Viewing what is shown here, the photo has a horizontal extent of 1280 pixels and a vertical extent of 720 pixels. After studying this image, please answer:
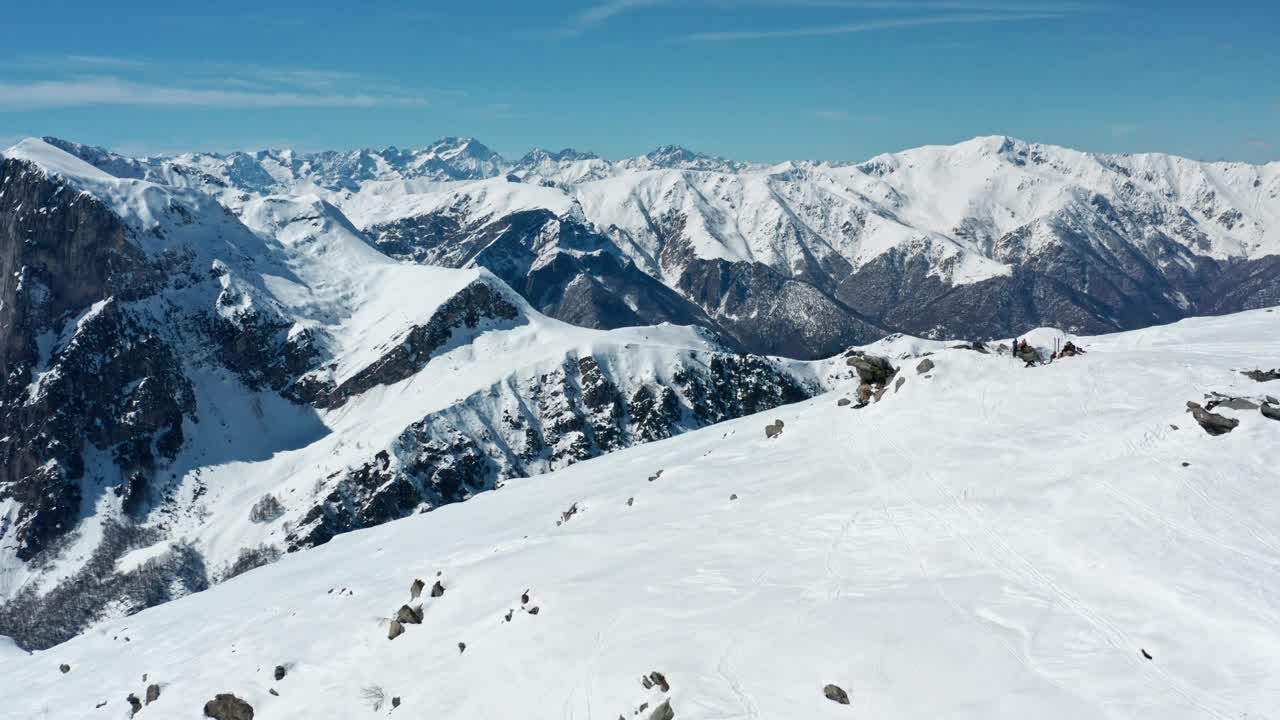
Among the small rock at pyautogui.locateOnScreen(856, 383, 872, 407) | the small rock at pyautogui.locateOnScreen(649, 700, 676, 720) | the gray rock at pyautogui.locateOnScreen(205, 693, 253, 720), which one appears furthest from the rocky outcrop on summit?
the small rock at pyautogui.locateOnScreen(649, 700, 676, 720)

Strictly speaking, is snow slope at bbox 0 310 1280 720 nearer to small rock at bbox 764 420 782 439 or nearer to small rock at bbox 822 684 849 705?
small rock at bbox 822 684 849 705

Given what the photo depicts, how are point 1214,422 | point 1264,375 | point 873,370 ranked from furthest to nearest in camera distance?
point 873,370
point 1264,375
point 1214,422

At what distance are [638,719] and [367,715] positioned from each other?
39.0ft

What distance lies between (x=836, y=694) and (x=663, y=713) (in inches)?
192

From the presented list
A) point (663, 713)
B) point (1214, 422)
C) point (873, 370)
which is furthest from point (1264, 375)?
point (663, 713)

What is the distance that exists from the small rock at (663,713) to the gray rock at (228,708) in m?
19.2

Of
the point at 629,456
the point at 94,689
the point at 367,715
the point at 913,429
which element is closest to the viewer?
the point at 367,715

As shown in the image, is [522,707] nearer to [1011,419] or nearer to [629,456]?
[1011,419]

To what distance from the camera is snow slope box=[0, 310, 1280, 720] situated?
69.0 feet

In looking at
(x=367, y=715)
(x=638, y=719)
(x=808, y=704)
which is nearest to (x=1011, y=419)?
(x=808, y=704)

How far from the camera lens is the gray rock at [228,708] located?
3042 centimetres

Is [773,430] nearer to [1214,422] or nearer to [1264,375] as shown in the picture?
[1214,422]

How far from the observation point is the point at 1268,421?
31062mm

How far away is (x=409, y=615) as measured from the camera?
33031 mm
